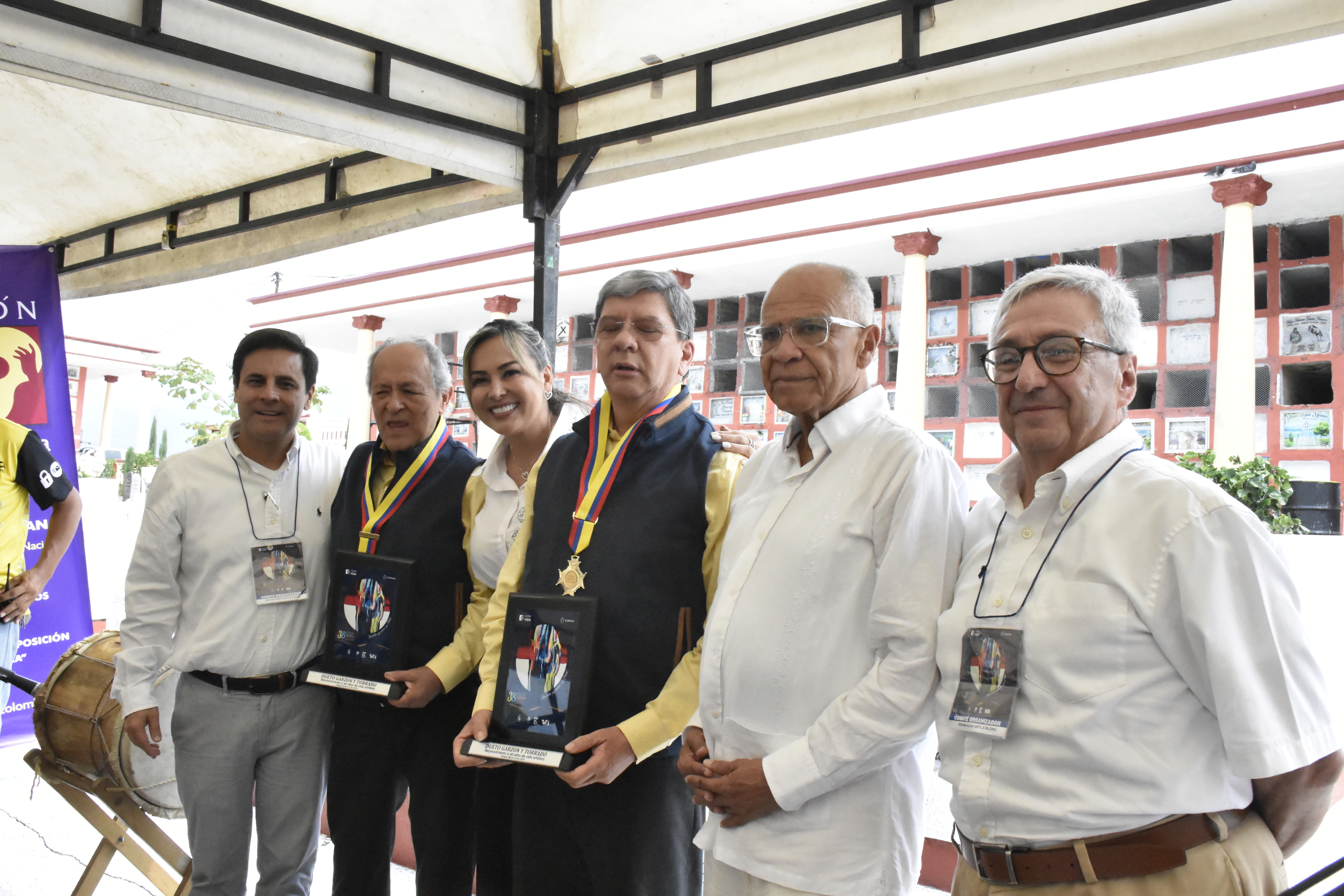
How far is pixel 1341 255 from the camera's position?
18.0ft

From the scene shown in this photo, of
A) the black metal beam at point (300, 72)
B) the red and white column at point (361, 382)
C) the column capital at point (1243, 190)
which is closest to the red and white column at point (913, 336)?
the column capital at point (1243, 190)

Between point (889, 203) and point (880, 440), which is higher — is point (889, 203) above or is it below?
above

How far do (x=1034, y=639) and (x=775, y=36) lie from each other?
2024mm

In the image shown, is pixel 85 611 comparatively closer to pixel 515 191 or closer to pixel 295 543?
pixel 295 543

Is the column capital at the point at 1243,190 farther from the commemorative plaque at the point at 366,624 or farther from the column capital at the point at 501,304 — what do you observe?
the column capital at the point at 501,304

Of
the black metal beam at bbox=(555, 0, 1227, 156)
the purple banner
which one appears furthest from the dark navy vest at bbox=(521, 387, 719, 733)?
the purple banner

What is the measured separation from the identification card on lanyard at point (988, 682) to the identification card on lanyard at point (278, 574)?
1785 millimetres

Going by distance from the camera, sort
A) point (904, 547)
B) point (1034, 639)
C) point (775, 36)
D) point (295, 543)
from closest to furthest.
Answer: point (1034, 639), point (904, 547), point (295, 543), point (775, 36)

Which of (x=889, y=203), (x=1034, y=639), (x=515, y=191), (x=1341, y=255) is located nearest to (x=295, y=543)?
(x=515, y=191)

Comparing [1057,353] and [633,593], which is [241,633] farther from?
[1057,353]

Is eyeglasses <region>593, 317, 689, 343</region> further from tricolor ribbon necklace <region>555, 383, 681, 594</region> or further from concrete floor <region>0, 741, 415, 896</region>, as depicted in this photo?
concrete floor <region>0, 741, 415, 896</region>

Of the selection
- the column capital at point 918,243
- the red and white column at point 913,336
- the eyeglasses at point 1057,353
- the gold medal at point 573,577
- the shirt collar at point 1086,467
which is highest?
the column capital at point 918,243

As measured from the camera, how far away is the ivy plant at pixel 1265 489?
4.59m

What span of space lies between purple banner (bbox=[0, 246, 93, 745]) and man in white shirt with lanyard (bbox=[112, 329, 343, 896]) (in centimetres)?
279
